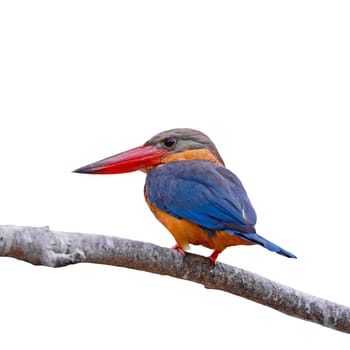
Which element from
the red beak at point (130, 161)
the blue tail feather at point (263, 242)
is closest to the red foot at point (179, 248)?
the blue tail feather at point (263, 242)

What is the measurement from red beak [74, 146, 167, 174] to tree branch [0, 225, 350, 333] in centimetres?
66

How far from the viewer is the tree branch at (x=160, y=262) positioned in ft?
12.7

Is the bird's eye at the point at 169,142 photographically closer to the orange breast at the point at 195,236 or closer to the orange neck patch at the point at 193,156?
the orange neck patch at the point at 193,156

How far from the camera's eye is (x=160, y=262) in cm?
444

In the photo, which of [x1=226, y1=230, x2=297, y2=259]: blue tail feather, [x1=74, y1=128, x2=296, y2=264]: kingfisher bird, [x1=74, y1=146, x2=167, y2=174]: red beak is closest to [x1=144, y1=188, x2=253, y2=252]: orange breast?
[x1=74, y1=128, x2=296, y2=264]: kingfisher bird

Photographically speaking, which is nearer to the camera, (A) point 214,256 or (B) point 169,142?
(A) point 214,256

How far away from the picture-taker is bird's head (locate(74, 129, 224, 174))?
17.0ft

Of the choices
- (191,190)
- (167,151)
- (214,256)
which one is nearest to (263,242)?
(214,256)

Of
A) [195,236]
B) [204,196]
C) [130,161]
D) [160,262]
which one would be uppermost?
[130,161]

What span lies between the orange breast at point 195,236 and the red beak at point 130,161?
36 centimetres

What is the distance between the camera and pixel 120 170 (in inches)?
203

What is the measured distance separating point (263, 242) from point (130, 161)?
1.03m

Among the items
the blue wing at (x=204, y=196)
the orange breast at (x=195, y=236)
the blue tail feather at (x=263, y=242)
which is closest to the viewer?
the blue tail feather at (x=263, y=242)

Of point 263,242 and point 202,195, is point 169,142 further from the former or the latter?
point 263,242
